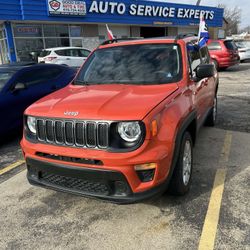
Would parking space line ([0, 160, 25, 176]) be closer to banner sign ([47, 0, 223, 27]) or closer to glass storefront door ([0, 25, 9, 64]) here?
banner sign ([47, 0, 223, 27])

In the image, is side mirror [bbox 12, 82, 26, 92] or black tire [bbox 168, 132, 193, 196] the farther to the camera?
side mirror [bbox 12, 82, 26, 92]

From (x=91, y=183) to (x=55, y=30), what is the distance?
19377mm

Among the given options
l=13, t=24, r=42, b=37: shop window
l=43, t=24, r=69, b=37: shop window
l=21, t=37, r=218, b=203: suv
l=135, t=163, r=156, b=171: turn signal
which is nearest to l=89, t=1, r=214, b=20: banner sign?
l=43, t=24, r=69, b=37: shop window

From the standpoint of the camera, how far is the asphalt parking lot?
2.94 metres

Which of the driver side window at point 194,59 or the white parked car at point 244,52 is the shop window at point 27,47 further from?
the driver side window at point 194,59

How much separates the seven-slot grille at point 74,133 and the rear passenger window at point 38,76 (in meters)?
3.44

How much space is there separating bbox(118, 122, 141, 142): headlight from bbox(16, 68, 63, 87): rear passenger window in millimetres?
4097

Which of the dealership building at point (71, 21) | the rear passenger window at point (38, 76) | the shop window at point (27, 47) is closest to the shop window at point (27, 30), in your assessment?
the dealership building at point (71, 21)

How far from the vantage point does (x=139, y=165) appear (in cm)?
288

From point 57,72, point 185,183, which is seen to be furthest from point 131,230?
point 57,72

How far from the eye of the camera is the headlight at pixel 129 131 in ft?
9.48

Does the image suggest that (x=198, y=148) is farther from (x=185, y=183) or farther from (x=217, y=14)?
(x=217, y=14)

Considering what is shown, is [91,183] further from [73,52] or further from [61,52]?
[73,52]

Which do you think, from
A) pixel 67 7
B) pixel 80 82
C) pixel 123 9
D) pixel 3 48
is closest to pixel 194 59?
pixel 80 82
